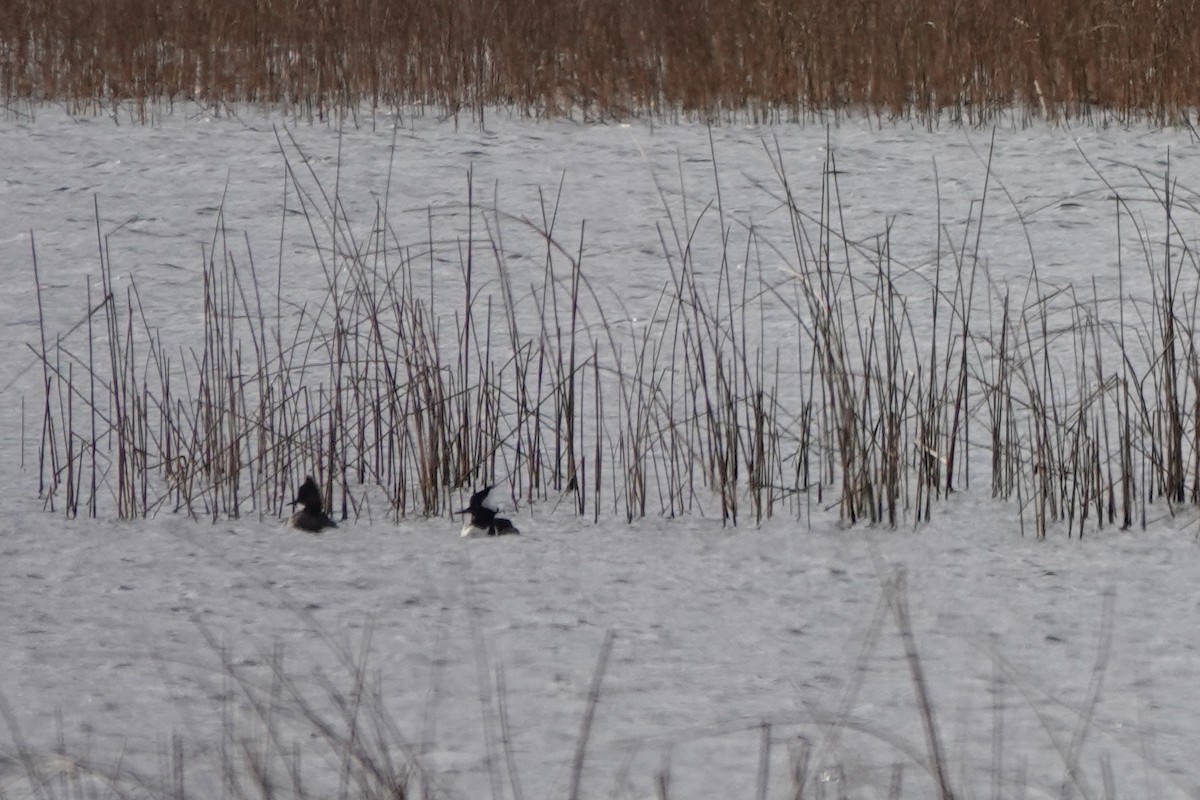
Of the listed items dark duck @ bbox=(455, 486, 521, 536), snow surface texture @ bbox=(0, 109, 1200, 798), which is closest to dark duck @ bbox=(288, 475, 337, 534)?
snow surface texture @ bbox=(0, 109, 1200, 798)

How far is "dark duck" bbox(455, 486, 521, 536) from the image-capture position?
211cm

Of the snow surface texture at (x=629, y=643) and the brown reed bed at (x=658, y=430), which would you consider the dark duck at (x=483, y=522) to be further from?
the brown reed bed at (x=658, y=430)

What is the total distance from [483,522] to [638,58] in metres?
3.45

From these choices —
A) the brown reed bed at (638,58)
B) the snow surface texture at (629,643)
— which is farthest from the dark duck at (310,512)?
the brown reed bed at (638,58)

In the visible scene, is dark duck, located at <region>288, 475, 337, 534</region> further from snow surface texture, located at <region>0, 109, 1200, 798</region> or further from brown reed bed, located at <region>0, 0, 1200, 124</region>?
brown reed bed, located at <region>0, 0, 1200, 124</region>

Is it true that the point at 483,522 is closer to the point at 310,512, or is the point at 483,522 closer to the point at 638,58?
the point at 310,512

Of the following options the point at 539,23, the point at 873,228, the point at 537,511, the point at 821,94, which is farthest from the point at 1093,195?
the point at 537,511

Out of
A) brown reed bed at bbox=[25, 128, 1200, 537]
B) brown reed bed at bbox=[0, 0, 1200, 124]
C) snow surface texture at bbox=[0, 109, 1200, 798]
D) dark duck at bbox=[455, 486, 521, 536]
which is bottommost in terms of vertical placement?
snow surface texture at bbox=[0, 109, 1200, 798]

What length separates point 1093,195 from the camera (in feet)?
13.9

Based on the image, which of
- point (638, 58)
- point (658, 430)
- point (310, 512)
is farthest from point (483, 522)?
point (638, 58)

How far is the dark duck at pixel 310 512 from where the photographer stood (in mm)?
2131

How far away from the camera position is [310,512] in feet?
7.04

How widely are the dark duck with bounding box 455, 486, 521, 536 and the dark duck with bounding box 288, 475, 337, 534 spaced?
0.64ft

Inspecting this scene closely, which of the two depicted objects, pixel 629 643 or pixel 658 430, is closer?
pixel 629 643
